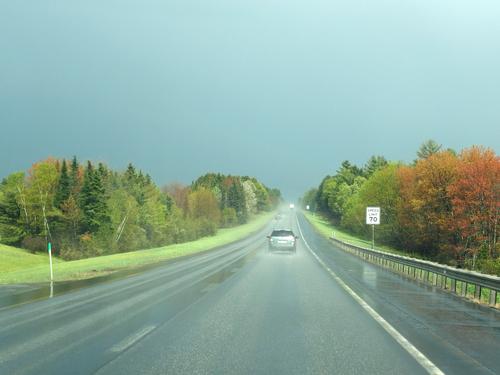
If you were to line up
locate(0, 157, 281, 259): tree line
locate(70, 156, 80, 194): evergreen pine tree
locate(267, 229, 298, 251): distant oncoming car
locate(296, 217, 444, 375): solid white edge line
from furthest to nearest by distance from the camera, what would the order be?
locate(70, 156, 80, 194): evergreen pine tree, locate(0, 157, 281, 259): tree line, locate(267, 229, 298, 251): distant oncoming car, locate(296, 217, 444, 375): solid white edge line

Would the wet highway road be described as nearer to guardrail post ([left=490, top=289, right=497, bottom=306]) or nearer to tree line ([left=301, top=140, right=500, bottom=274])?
guardrail post ([left=490, top=289, right=497, bottom=306])

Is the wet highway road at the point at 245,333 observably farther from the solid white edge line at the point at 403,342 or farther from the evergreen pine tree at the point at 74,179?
the evergreen pine tree at the point at 74,179

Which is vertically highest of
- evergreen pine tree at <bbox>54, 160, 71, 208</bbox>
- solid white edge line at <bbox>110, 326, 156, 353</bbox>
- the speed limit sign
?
evergreen pine tree at <bbox>54, 160, 71, 208</bbox>

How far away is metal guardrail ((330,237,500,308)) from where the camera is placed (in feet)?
47.0

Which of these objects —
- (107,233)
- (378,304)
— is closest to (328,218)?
(107,233)

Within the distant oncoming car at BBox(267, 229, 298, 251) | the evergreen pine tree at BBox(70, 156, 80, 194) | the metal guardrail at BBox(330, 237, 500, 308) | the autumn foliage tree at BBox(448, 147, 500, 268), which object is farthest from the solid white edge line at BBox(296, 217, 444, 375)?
the evergreen pine tree at BBox(70, 156, 80, 194)

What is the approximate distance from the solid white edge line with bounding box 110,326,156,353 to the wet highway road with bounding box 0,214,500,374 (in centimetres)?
2

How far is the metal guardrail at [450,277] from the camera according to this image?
14328 mm

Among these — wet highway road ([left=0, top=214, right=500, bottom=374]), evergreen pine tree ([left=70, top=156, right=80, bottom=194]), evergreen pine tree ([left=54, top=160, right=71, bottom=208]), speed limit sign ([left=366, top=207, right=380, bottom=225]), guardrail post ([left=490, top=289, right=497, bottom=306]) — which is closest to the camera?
wet highway road ([left=0, top=214, right=500, bottom=374])

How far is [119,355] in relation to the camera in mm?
7574

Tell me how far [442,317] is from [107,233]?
73.3 metres

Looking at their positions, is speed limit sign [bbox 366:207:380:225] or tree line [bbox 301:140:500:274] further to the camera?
tree line [bbox 301:140:500:274]

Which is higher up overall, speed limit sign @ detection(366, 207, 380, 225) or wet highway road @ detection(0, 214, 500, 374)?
speed limit sign @ detection(366, 207, 380, 225)

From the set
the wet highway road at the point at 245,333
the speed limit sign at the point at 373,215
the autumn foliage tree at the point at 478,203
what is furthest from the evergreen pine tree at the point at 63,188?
the wet highway road at the point at 245,333
